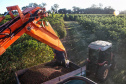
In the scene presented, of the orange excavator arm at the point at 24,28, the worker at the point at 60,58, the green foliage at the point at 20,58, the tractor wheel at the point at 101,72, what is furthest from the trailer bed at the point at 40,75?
the tractor wheel at the point at 101,72

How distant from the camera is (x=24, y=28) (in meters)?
2.68

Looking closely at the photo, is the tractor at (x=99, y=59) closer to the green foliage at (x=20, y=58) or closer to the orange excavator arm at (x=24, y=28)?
the green foliage at (x=20, y=58)

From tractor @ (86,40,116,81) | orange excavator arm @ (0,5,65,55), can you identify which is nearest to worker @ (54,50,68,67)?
orange excavator arm @ (0,5,65,55)

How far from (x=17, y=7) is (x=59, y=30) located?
38.9 feet

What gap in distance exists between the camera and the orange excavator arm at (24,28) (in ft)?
7.90

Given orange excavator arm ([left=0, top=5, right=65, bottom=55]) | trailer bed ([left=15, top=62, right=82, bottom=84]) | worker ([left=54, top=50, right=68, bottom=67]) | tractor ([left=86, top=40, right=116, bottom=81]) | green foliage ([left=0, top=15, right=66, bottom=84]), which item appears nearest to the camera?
orange excavator arm ([left=0, top=5, right=65, bottom=55])

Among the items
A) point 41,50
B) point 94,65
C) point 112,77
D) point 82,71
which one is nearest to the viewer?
point 82,71

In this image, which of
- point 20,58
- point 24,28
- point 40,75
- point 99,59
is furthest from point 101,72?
point 24,28

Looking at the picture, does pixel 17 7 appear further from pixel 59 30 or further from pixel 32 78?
pixel 59 30

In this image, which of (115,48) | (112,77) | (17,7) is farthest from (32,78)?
(115,48)

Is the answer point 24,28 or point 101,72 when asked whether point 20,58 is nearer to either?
point 24,28

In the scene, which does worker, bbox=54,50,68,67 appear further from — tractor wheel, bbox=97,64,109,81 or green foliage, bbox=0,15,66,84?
tractor wheel, bbox=97,64,109,81

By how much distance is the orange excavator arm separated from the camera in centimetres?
241

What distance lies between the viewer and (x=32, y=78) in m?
3.35
